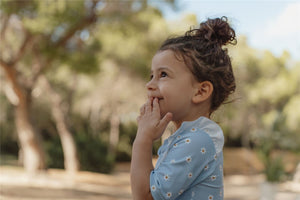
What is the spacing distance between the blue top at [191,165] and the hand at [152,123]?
56 mm

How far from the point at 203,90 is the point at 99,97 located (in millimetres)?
19662

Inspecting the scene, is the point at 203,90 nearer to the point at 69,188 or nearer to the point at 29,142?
the point at 69,188

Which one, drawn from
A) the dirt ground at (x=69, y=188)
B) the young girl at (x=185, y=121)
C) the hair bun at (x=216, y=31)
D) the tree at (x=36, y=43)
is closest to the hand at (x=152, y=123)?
the young girl at (x=185, y=121)

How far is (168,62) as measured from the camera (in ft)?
4.17

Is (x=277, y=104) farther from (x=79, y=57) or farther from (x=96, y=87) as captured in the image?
(x=79, y=57)

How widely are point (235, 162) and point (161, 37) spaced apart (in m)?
14.4

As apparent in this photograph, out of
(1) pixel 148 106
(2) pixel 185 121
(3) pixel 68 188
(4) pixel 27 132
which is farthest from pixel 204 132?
(4) pixel 27 132

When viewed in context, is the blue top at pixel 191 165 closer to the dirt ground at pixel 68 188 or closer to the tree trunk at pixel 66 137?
the dirt ground at pixel 68 188

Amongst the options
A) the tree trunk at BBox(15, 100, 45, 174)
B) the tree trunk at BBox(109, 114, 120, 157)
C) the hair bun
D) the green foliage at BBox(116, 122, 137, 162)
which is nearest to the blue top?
the hair bun

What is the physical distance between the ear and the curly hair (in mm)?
17

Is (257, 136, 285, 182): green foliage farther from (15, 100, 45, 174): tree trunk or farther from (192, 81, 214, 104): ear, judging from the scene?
(192, 81, 214, 104): ear

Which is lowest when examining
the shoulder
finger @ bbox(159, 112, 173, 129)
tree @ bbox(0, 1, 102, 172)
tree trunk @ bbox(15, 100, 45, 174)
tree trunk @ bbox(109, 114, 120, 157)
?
the shoulder

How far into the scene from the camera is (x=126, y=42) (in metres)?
15.8

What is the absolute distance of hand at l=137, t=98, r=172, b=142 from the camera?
1.20 m
